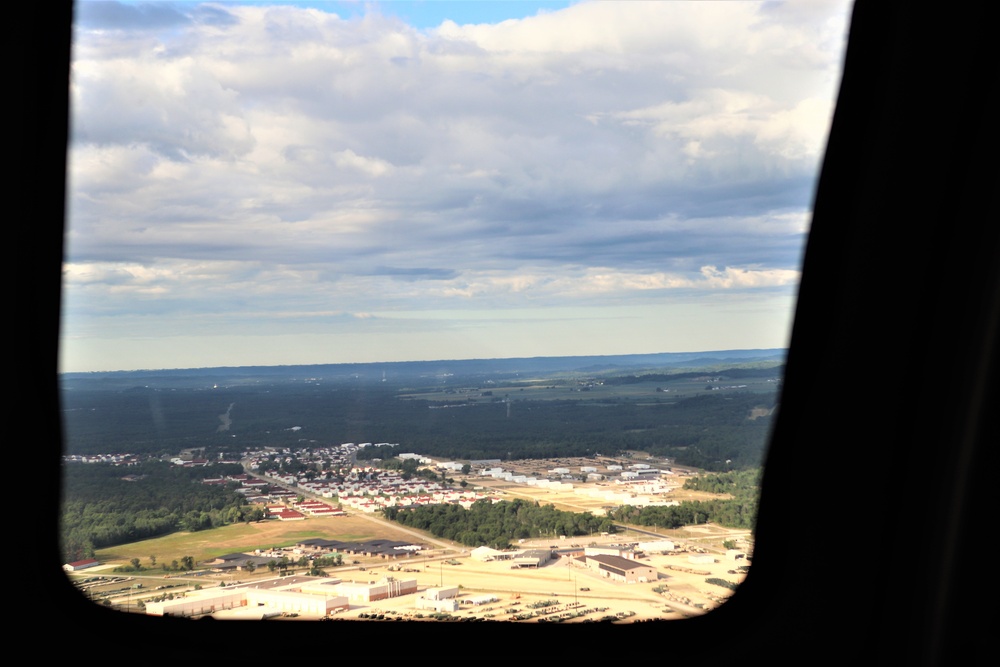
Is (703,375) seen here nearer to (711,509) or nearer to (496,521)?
(711,509)

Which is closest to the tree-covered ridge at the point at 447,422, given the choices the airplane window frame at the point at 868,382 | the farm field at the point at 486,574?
the airplane window frame at the point at 868,382

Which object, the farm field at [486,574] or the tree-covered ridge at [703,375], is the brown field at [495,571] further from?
the tree-covered ridge at [703,375]

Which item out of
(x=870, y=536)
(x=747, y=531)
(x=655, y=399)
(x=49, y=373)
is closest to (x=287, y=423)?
(x=49, y=373)

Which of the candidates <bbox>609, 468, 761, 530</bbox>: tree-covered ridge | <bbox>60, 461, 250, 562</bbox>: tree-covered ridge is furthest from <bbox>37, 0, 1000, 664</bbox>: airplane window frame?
<bbox>60, 461, 250, 562</bbox>: tree-covered ridge

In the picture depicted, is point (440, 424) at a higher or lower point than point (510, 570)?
higher

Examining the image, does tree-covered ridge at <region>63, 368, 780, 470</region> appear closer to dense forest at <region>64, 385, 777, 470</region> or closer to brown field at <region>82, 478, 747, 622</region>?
dense forest at <region>64, 385, 777, 470</region>

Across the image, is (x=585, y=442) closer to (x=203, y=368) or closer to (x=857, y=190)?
(x=857, y=190)

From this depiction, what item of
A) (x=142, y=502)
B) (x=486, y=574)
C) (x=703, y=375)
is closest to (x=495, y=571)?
(x=486, y=574)
